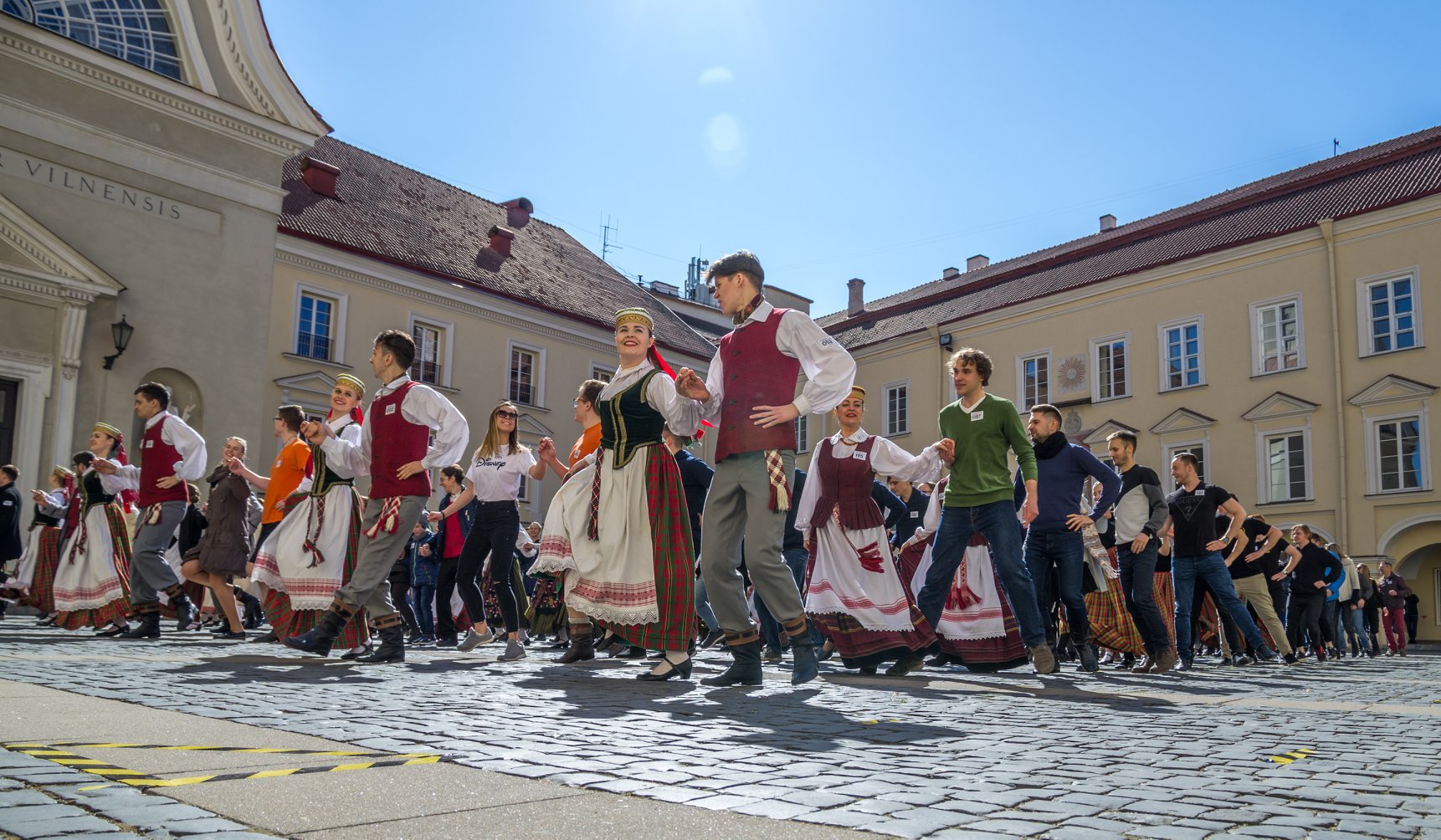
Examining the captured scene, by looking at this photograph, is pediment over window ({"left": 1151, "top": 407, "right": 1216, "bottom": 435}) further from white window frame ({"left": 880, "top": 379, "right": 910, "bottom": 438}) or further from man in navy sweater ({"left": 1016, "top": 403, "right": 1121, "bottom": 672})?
man in navy sweater ({"left": 1016, "top": 403, "right": 1121, "bottom": 672})

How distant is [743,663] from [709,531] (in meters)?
0.73

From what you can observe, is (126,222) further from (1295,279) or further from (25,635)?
(1295,279)

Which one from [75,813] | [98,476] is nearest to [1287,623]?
[98,476]

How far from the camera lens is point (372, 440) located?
26.3 ft

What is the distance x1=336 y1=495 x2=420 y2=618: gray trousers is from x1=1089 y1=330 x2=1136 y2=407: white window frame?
95.1 feet

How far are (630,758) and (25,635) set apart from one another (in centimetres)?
891

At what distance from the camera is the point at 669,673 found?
20.9 feet

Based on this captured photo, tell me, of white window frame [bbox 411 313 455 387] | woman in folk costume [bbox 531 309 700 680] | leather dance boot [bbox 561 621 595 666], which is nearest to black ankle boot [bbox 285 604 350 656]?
leather dance boot [bbox 561 621 595 666]

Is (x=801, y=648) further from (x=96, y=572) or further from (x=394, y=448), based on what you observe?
(x=96, y=572)

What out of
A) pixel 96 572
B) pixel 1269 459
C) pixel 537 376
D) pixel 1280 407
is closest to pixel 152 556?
pixel 96 572

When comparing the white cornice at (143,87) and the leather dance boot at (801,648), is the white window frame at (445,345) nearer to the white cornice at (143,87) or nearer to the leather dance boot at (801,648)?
the white cornice at (143,87)

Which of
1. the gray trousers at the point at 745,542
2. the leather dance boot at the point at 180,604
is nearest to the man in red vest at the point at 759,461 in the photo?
the gray trousers at the point at 745,542

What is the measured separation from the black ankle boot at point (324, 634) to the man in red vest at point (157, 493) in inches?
127

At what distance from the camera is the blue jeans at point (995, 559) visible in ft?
24.4
